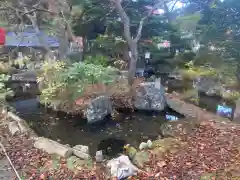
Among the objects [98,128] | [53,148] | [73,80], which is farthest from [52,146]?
[73,80]

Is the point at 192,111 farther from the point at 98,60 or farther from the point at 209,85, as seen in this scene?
the point at 98,60

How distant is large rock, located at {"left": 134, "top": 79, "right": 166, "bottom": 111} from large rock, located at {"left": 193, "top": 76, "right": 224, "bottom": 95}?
3366 mm

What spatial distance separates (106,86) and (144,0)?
18.9ft

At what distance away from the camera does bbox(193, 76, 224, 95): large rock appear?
12.0 meters

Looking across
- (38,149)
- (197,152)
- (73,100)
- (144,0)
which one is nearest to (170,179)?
(197,152)

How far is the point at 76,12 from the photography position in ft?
43.9

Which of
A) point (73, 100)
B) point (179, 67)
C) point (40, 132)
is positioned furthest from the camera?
point (179, 67)

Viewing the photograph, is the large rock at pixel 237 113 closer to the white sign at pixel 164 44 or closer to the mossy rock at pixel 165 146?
the mossy rock at pixel 165 146

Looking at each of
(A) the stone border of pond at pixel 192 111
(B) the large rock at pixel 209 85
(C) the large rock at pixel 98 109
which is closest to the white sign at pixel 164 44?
(B) the large rock at pixel 209 85

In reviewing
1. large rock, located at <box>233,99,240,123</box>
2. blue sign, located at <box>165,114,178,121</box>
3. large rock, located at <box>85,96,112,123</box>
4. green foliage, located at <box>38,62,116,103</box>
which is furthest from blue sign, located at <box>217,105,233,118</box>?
green foliage, located at <box>38,62,116,103</box>

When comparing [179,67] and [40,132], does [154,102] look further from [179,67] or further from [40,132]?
[179,67]

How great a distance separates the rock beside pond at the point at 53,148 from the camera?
17.5 feet

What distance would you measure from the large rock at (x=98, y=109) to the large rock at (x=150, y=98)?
4.27 ft

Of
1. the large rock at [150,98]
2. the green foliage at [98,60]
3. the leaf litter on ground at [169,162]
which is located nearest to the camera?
the leaf litter on ground at [169,162]
